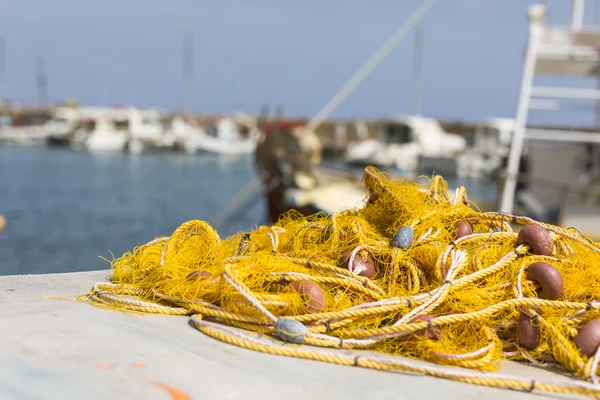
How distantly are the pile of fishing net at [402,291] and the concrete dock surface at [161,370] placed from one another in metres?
0.10

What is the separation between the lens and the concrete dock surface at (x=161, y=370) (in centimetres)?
261

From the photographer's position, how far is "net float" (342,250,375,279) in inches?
140

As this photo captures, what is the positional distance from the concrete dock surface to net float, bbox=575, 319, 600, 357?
163 millimetres

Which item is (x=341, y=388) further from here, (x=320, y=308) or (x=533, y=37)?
(x=533, y=37)

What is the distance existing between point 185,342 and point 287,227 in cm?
146

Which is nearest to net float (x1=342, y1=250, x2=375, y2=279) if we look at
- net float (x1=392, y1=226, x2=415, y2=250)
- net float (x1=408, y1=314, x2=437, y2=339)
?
net float (x1=392, y1=226, x2=415, y2=250)

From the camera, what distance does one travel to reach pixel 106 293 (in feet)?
12.2

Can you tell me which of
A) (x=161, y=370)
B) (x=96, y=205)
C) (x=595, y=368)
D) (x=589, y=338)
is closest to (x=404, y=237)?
(x=589, y=338)

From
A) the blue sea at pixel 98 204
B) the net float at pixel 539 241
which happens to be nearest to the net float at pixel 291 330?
the net float at pixel 539 241

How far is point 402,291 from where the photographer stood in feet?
11.5

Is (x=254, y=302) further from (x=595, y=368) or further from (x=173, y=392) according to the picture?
(x=595, y=368)

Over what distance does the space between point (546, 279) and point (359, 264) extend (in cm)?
90

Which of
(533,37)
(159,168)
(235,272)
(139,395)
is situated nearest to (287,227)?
(235,272)

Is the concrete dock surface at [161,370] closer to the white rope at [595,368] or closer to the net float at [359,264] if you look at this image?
the white rope at [595,368]
